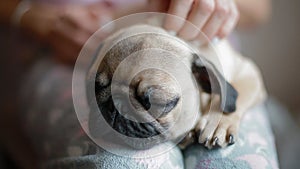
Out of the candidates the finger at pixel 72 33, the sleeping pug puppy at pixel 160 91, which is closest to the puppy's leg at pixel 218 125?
the sleeping pug puppy at pixel 160 91

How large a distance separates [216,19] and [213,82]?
163 millimetres

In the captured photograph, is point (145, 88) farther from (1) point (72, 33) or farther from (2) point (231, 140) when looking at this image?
(1) point (72, 33)

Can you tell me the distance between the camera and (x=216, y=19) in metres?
0.90

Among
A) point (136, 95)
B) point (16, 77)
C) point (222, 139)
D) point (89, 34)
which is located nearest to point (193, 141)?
point (222, 139)

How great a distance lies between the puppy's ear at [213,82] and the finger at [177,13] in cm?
9

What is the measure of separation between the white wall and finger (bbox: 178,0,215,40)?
0.95 m

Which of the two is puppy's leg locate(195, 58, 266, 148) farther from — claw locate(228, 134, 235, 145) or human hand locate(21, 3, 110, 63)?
human hand locate(21, 3, 110, 63)

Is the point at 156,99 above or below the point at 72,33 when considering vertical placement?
above

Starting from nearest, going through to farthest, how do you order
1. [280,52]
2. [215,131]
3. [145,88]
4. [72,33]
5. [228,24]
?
[145,88], [215,131], [228,24], [72,33], [280,52]

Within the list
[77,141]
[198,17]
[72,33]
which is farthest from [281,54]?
[77,141]

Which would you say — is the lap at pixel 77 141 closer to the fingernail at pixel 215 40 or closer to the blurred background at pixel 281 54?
the fingernail at pixel 215 40

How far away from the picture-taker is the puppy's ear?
2.61 feet

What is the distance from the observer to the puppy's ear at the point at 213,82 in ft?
2.61

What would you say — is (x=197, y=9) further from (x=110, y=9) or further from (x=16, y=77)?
(x=16, y=77)
